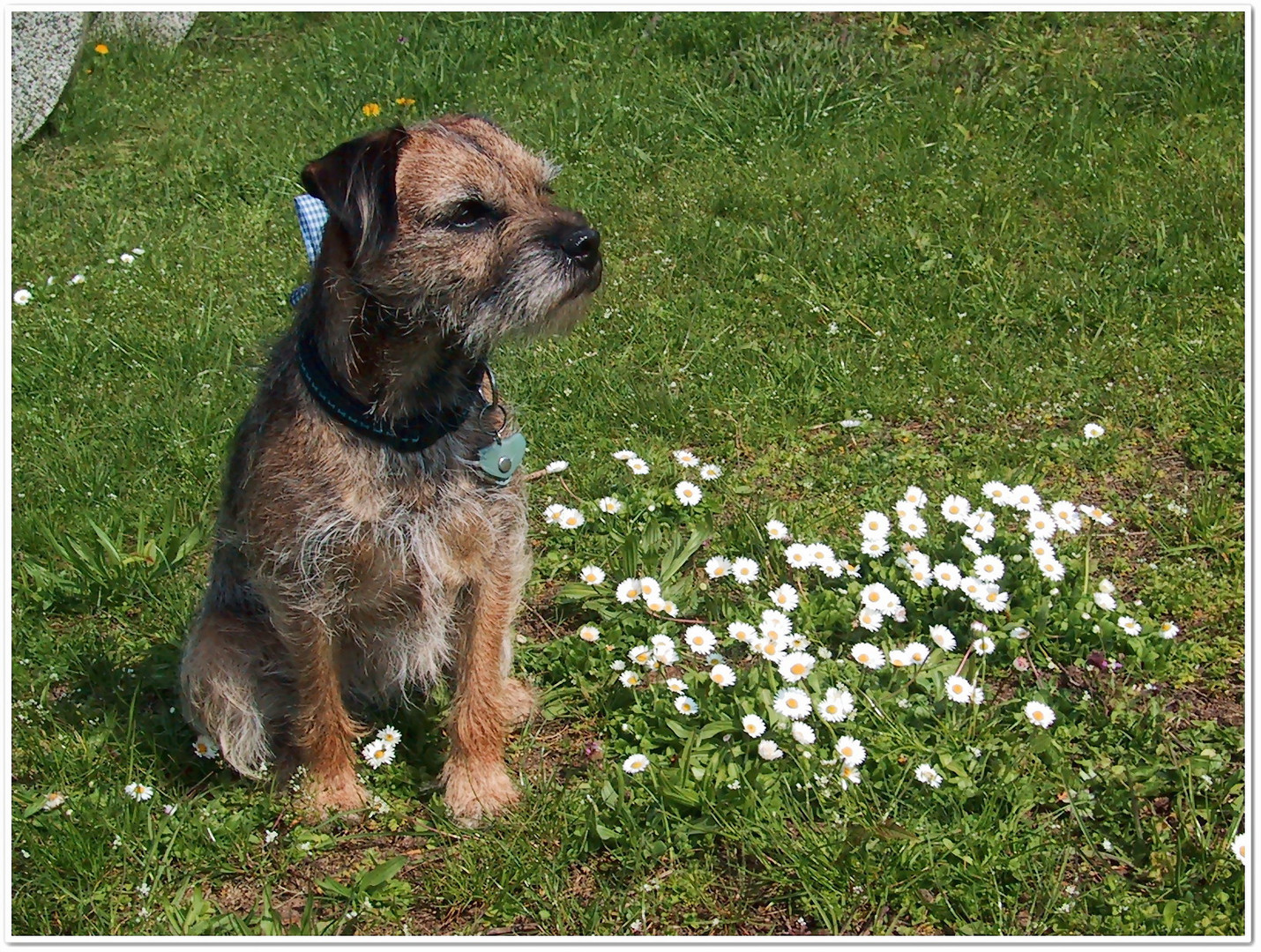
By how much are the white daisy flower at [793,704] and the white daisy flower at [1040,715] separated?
24.2 inches

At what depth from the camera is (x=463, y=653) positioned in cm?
360

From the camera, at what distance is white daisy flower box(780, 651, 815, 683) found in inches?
136

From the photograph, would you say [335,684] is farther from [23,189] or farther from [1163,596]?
[23,189]

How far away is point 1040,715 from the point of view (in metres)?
3.36

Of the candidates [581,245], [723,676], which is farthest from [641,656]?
[581,245]

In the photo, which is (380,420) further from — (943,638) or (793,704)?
(943,638)

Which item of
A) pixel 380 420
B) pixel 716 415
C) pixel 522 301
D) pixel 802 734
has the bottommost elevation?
pixel 716 415

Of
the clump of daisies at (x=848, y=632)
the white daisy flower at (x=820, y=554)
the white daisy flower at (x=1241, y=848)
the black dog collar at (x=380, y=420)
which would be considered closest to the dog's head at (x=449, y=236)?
the black dog collar at (x=380, y=420)

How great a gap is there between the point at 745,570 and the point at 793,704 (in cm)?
71

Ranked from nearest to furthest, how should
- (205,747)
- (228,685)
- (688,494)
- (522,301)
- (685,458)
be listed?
(522,301), (228,685), (205,747), (688,494), (685,458)

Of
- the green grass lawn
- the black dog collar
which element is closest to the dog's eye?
the black dog collar

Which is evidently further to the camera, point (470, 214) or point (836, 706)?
point (836, 706)

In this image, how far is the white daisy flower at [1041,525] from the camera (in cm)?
388
